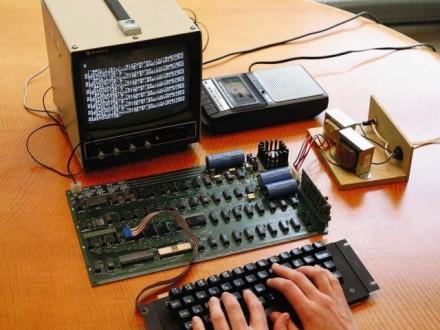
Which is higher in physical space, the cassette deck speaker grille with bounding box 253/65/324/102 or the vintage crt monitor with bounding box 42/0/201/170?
the vintage crt monitor with bounding box 42/0/201/170

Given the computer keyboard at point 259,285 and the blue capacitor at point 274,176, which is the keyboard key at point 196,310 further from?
the blue capacitor at point 274,176

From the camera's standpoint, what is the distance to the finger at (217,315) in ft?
3.76

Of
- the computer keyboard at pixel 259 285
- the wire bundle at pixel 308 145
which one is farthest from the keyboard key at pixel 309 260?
the wire bundle at pixel 308 145

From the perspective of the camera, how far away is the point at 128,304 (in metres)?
1.22

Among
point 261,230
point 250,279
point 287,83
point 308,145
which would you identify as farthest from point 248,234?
point 287,83

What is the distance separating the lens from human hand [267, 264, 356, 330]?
1165mm

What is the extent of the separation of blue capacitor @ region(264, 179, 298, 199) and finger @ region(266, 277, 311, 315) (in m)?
0.25

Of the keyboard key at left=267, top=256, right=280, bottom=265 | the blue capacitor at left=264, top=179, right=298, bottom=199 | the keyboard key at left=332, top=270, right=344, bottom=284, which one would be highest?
the blue capacitor at left=264, top=179, right=298, bottom=199

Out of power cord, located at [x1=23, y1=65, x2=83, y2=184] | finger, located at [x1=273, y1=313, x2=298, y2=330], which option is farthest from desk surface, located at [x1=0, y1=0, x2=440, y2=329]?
finger, located at [x1=273, y1=313, x2=298, y2=330]

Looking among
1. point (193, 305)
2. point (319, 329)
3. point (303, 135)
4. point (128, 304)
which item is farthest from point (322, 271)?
point (303, 135)

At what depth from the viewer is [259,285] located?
1.24m

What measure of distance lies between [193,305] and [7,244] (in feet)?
1.31

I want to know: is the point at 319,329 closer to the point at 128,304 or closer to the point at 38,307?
the point at 128,304

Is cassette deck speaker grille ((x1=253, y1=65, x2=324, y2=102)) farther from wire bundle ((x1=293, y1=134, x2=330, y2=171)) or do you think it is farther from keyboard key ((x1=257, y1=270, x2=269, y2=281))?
keyboard key ((x1=257, y1=270, x2=269, y2=281))
